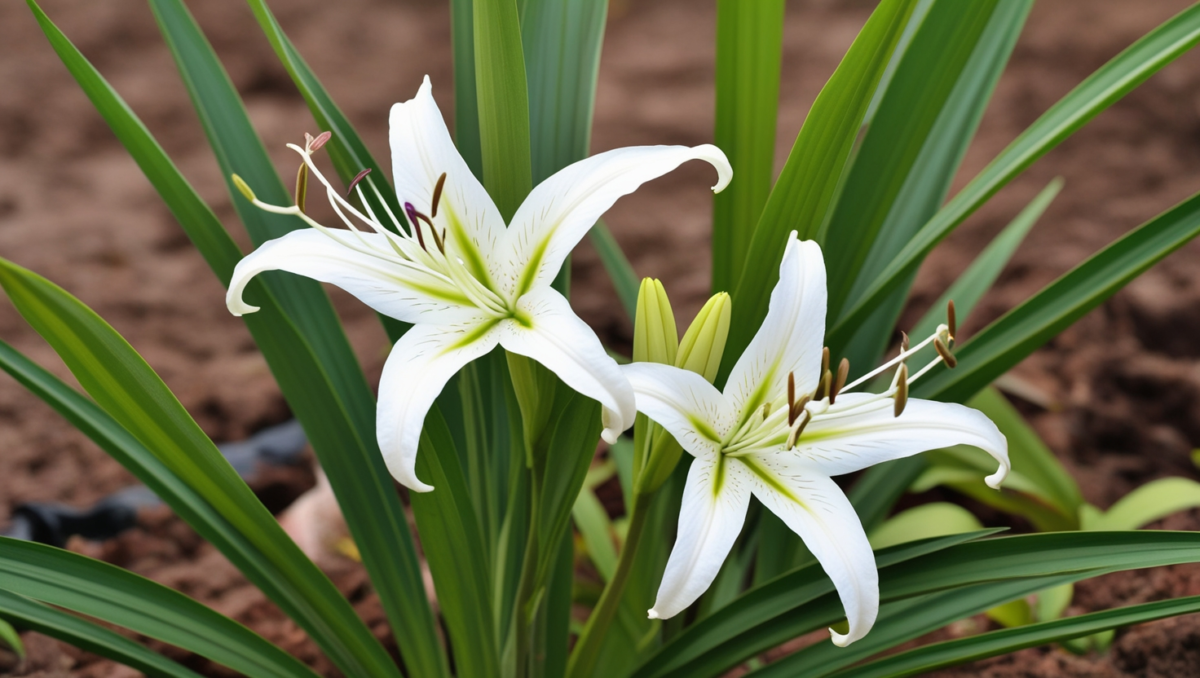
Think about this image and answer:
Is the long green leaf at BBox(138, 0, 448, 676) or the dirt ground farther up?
the dirt ground

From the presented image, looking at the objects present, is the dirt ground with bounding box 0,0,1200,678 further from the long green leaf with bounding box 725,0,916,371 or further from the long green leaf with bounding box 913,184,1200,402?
the long green leaf with bounding box 725,0,916,371

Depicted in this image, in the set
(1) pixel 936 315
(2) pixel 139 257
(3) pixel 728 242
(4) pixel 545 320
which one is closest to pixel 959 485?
(1) pixel 936 315

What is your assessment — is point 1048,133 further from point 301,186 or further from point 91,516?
point 91,516

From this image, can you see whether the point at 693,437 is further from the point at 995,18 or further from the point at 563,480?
the point at 995,18

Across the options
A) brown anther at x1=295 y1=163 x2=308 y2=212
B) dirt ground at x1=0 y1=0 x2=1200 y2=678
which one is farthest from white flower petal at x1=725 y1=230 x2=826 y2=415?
dirt ground at x1=0 y1=0 x2=1200 y2=678

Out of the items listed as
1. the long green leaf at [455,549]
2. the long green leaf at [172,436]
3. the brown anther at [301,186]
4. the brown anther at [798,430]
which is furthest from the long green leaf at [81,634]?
the brown anther at [798,430]

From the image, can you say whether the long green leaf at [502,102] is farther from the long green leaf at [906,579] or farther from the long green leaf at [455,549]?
the long green leaf at [906,579]
